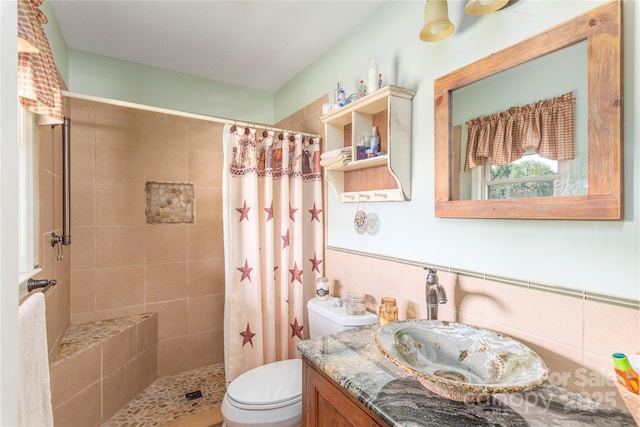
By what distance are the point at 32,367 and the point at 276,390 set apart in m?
0.93

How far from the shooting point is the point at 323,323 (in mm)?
1700

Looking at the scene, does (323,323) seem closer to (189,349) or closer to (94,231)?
(189,349)

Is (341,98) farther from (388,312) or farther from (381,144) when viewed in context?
(388,312)

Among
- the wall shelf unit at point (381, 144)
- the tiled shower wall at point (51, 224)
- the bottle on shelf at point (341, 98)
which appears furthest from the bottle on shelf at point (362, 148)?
the tiled shower wall at point (51, 224)

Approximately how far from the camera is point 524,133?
107 centimetres

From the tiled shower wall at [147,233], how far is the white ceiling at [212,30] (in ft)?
1.43

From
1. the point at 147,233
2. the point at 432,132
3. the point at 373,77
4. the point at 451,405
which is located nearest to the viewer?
the point at 451,405

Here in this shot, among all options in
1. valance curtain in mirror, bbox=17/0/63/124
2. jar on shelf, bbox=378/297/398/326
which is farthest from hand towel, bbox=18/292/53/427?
jar on shelf, bbox=378/297/398/326

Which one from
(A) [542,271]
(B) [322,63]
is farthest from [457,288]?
(B) [322,63]

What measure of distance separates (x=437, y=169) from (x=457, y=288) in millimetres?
515

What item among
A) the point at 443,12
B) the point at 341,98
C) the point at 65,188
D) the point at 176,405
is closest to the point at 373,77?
the point at 341,98

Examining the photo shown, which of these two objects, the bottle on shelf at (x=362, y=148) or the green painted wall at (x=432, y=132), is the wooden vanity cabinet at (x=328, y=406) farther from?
the bottle on shelf at (x=362, y=148)

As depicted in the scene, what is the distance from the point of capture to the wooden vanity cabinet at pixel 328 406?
0.92 m

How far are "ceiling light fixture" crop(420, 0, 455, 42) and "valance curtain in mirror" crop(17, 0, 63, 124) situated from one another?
142cm
